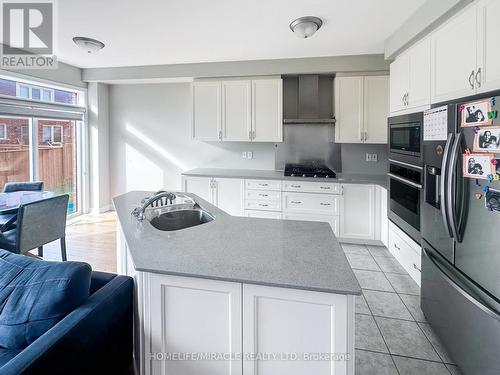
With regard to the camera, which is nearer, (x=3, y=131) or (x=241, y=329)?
(x=241, y=329)

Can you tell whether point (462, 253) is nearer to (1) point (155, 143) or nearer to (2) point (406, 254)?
(2) point (406, 254)

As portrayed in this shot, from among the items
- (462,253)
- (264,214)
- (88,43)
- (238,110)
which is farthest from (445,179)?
(88,43)

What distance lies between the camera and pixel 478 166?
60.7 inches

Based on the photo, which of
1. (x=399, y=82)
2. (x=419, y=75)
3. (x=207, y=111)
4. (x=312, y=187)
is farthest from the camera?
(x=207, y=111)

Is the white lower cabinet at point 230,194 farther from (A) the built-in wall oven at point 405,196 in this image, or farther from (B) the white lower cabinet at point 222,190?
(A) the built-in wall oven at point 405,196

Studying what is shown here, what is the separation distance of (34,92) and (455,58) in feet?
16.9

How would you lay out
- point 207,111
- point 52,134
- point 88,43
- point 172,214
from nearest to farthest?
point 172,214
point 88,43
point 207,111
point 52,134

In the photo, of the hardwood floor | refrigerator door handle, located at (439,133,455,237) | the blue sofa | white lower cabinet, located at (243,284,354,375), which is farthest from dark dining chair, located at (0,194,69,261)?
refrigerator door handle, located at (439,133,455,237)

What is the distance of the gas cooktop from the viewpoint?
4.14m

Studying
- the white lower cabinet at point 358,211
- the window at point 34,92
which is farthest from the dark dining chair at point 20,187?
the white lower cabinet at point 358,211

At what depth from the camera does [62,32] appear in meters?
3.25

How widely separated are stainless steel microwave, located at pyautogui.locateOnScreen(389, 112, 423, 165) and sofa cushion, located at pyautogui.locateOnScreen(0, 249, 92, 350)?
2.50 meters

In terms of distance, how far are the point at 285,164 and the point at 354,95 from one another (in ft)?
4.69

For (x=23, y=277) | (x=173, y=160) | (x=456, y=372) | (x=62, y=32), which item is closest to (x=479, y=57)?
(x=456, y=372)
